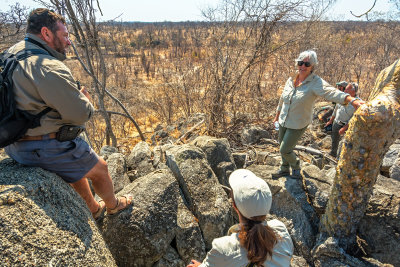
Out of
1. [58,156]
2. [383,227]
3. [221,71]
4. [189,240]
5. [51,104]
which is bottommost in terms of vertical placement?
[189,240]

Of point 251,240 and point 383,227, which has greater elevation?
point 251,240

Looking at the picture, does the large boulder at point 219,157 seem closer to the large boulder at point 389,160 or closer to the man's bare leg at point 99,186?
the man's bare leg at point 99,186

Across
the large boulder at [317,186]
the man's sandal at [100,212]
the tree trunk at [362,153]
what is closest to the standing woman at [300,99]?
the large boulder at [317,186]

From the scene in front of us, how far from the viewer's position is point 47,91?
1.77m

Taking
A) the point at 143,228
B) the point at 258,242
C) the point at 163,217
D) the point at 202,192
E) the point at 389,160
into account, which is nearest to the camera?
the point at 258,242

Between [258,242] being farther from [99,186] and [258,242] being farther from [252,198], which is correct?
[99,186]

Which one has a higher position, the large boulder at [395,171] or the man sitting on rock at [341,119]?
the man sitting on rock at [341,119]

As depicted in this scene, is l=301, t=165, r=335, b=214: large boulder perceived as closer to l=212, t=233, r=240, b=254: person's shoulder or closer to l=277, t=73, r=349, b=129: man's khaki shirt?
l=277, t=73, r=349, b=129: man's khaki shirt

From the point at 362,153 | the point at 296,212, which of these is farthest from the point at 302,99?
the point at 296,212

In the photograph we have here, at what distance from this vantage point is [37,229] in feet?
5.25

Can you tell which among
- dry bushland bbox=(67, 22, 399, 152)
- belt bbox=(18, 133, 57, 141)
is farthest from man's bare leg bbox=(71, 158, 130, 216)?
dry bushland bbox=(67, 22, 399, 152)

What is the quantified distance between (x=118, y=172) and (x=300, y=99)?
2456 millimetres

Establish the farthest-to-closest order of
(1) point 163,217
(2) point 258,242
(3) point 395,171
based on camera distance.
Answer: (3) point 395,171, (1) point 163,217, (2) point 258,242

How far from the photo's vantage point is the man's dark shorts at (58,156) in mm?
1941
